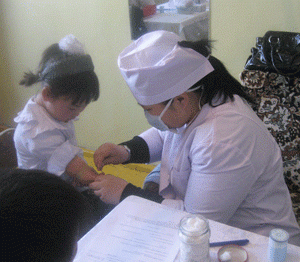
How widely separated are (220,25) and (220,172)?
43.9 inches

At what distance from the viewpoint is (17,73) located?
9.39 ft

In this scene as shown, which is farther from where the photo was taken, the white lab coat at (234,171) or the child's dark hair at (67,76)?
the child's dark hair at (67,76)

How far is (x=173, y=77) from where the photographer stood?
1023mm

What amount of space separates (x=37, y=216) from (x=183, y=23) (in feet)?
5.54

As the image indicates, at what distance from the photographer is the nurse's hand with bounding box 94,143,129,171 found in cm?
136

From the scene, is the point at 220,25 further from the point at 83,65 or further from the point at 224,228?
the point at 224,228

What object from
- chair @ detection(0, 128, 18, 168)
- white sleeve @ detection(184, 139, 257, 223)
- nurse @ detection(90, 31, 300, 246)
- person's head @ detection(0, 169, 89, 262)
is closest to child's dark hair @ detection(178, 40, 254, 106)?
nurse @ detection(90, 31, 300, 246)

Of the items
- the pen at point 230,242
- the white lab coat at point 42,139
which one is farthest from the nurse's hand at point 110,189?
the pen at point 230,242

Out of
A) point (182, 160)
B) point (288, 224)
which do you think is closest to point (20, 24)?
point (182, 160)

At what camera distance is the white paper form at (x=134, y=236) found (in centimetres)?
77

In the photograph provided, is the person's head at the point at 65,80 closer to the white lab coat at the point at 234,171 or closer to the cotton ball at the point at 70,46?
the cotton ball at the point at 70,46

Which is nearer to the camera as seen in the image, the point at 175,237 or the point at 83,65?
the point at 175,237

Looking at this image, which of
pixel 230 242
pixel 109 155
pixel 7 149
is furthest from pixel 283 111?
pixel 7 149

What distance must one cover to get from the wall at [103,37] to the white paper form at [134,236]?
1202 mm
